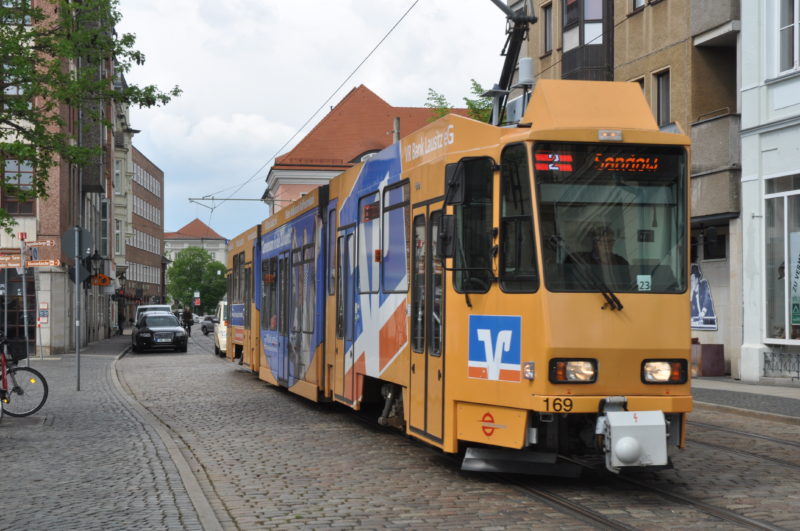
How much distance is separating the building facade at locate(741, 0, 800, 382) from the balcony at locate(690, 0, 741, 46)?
0.43 m

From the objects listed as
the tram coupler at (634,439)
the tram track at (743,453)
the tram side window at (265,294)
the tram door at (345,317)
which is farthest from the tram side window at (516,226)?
the tram side window at (265,294)

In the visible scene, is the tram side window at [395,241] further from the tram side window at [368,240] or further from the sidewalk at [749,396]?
the sidewalk at [749,396]

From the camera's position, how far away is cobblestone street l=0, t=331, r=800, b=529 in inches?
300

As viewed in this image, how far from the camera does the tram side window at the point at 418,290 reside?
10016 mm

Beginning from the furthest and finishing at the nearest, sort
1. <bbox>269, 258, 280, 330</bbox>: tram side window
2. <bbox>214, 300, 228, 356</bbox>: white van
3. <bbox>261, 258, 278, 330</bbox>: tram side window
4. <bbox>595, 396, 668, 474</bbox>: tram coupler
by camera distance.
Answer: <bbox>214, 300, 228, 356</bbox>: white van
<bbox>261, 258, 278, 330</bbox>: tram side window
<bbox>269, 258, 280, 330</bbox>: tram side window
<bbox>595, 396, 668, 474</bbox>: tram coupler

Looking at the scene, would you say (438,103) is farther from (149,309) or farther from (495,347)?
(495,347)

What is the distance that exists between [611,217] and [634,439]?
1727 millimetres

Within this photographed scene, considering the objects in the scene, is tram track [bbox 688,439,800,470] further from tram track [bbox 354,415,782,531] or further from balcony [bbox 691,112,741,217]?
balcony [bbox 691,112,741,217]

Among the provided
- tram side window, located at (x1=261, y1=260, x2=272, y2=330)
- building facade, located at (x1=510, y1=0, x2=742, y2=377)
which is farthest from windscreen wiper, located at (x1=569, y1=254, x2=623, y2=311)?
building facade, located at (x1=510, y1=0, x2=742, y2=377)

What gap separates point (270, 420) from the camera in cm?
1475

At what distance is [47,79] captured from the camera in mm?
17328

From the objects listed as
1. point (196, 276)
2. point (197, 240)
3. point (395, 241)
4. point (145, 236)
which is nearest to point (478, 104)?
point (395, 241)

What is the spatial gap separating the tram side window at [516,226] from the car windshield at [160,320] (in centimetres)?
3470

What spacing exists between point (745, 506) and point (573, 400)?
1.44 metres
